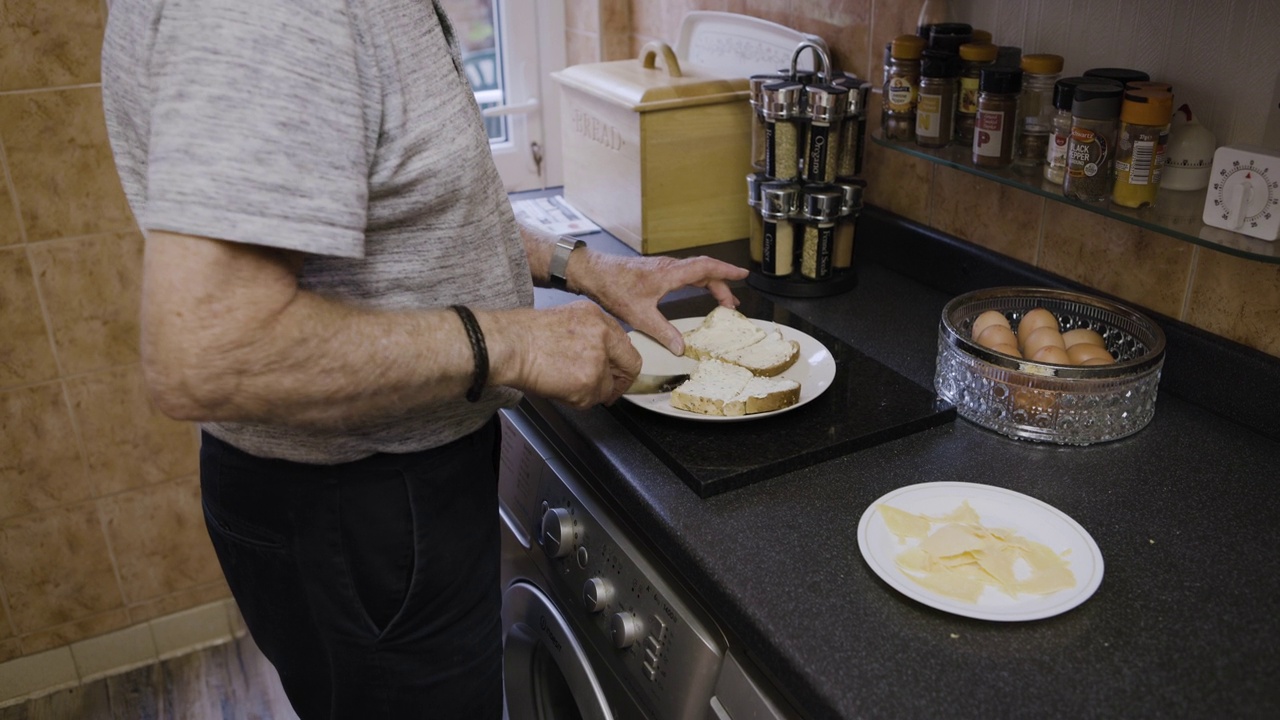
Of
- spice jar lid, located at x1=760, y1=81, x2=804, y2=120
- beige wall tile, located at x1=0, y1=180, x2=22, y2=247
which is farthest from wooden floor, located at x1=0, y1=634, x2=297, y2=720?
spice jar lid, located at x1=760, y1=81, x2=804, y2=120

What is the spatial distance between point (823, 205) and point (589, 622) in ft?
2.28

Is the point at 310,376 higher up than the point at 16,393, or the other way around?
the point at 310,376

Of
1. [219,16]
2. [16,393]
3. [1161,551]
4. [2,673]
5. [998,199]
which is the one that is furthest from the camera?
[2,673]

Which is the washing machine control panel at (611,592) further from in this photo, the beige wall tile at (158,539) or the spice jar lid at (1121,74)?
the beige wall tile at (158,539)

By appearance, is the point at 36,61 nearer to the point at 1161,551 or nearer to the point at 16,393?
the point at 16,393

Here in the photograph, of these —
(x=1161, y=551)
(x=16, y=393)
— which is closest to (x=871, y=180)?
(x=1161, y=551)

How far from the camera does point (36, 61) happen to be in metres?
1.66

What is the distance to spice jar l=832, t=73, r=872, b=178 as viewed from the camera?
1.44m

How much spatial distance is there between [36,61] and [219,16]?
1.23m

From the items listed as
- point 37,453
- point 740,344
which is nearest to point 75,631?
point 37,453

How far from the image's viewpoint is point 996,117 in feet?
4.05

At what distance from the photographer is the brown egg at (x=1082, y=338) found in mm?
1173

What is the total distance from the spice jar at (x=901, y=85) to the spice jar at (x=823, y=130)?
6cm

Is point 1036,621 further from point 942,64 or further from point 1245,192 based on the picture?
point 942,64
